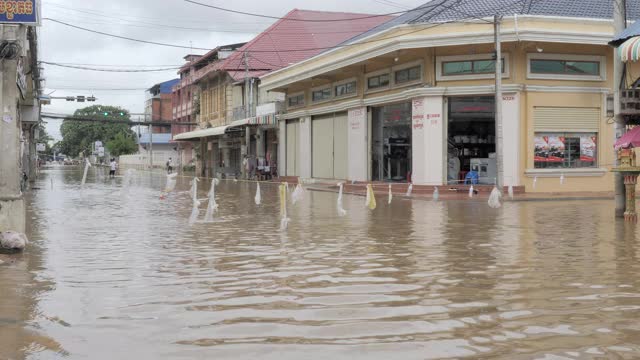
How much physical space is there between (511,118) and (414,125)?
13.6ft

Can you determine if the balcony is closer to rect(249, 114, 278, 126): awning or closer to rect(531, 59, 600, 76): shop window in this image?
rect(249, 114, 278, 126): awning

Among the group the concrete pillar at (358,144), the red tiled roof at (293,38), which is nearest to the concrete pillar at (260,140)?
the red tiled roof at (293,38)

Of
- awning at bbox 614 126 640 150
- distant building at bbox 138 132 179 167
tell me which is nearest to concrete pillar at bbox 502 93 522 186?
awning at bbox 614 126 640 150

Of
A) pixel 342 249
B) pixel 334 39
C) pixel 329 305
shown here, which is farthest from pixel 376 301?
pixel 334 39

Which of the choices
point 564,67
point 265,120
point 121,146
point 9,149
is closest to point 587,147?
point 564,67

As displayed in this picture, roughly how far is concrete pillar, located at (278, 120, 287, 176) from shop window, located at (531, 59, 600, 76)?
2062 centimetres

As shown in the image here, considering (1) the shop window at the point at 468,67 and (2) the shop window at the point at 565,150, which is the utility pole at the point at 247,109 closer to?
(1) the shop window at the point at 468,67

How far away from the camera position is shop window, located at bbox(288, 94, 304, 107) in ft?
142

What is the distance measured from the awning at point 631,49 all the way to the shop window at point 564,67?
42.3 ft

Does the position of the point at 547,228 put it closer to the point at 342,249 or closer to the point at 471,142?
the point at 342,249

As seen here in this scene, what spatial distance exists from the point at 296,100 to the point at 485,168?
17.7 metres

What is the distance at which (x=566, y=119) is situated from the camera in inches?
1137

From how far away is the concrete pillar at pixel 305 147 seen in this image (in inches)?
1638

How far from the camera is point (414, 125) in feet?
97.9
